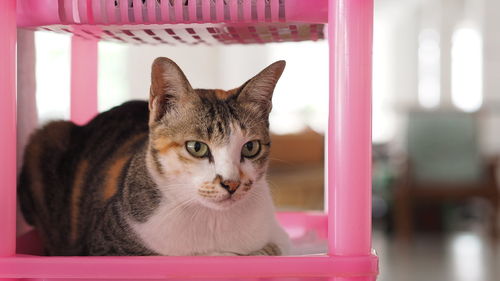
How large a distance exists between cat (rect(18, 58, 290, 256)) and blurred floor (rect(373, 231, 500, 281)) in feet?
6.54

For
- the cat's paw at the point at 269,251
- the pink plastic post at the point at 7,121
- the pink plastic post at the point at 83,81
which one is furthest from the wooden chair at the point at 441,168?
the pink plastic post at the point at 7,121

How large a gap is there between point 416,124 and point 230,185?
509cm

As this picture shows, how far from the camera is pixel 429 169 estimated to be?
16.8 feet

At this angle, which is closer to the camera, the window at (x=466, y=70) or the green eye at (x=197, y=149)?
the green eye at (x=197, y=149)

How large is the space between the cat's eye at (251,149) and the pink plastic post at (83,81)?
0.43 metres

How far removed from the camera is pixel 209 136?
733 mm

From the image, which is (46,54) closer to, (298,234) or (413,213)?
(298,234)

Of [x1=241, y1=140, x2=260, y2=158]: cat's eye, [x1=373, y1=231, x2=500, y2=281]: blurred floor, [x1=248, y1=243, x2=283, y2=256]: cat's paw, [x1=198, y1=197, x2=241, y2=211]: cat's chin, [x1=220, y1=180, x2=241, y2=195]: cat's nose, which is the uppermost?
[x1=241, y1=140, x2=260, y2=158]: cat's eye

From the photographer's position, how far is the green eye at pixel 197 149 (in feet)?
2.40

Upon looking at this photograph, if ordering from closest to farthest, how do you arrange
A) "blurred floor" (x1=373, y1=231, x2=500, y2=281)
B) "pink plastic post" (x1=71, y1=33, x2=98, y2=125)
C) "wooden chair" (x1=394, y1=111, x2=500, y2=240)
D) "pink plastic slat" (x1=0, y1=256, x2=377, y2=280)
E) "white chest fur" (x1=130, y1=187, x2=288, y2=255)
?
"pink plastic slat" (x1=0, y1=256, x2=377, y2=280)
"white chest fur" (x1=130, y1=187, x2=288, y2=255)
"pink plastic post" (x1=71, y1=33, x2=98, y2=125)
"blurred floor" (x1=373, y1=231, x2=500, y2=281)
"wooden chair" (x1=394, y1=111, x2=500, y2=240)

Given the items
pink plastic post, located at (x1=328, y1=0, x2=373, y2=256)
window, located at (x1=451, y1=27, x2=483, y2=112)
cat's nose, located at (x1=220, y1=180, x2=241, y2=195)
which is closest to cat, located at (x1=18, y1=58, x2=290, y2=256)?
cat's nose, located at (x1=220, y1=180, x2=241, y2=195)

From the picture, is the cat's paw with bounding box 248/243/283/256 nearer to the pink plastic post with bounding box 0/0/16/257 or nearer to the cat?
the cat

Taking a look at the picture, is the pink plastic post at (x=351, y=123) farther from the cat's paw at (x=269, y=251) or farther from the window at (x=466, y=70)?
the window at (x=466, y=70)

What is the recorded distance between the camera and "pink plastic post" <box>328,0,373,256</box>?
642 mm
